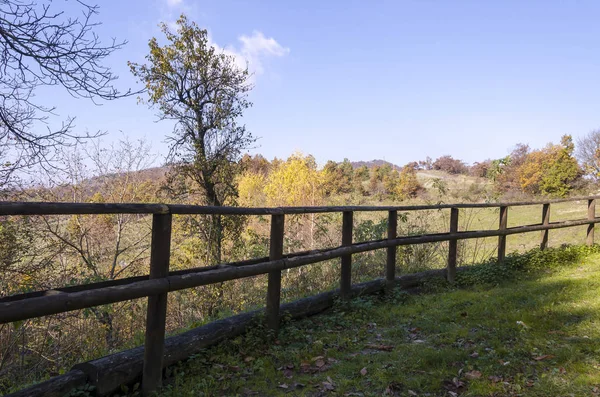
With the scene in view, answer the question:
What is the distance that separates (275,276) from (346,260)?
1.52m

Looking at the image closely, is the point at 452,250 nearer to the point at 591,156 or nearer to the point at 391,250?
the point at 391,250

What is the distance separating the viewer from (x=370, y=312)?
5621 millimetres

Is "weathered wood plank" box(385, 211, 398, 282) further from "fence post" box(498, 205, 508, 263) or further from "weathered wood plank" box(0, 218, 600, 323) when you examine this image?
"fence post" box(498, 205, 508, 263)

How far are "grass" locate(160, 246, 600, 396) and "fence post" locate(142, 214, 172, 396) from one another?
0.17 metres

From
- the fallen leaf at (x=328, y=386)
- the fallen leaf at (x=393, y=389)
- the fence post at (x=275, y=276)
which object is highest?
the fence post at (x=275, y=276)

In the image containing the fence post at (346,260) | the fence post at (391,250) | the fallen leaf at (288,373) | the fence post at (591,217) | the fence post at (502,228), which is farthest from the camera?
the fence post at (591,217)

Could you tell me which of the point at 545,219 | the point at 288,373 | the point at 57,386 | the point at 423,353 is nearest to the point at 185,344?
the point at 288,373

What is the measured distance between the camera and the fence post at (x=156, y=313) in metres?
3.23

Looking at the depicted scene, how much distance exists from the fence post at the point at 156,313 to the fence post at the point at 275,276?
141 cm

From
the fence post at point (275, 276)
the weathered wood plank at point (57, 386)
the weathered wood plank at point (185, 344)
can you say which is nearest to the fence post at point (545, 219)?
the weathered wood plank at point (185, 344)

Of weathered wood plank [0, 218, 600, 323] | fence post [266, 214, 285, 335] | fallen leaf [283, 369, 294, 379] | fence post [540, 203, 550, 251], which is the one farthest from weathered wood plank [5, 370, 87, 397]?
fence post [540, 203, 550, 251]

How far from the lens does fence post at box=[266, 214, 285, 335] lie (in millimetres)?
4453

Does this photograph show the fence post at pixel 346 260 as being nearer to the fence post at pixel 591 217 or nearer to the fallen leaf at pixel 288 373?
the fallen leaf at pixel 288 373

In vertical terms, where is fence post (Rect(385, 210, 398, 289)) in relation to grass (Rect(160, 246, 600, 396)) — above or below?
above
